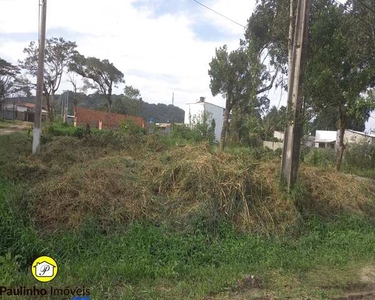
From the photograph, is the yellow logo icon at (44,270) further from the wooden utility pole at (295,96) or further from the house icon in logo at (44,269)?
the wooden utility pole at (295,96)

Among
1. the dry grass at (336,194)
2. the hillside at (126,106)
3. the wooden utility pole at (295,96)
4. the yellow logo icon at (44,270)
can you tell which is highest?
the hillside at (126,106)

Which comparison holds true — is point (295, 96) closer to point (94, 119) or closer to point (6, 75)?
point (94, 119)

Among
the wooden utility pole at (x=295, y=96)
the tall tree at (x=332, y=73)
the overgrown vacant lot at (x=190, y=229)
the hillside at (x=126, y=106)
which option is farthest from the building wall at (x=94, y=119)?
the wooden utility pole at (x=295, y=96)

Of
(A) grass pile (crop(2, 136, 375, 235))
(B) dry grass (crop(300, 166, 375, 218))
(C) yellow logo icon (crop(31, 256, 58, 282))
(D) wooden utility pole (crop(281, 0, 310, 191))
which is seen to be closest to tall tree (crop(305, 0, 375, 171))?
(D) wooden utility pole (crop(281, 0, 310, 191))

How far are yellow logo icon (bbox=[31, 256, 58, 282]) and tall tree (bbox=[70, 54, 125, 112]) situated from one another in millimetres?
41474

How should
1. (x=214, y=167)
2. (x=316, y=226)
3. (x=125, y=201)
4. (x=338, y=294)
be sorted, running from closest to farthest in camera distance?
(x=338, y=294)
(x=125, y=201)
(x=316, y=226)
(x=214, y=167)

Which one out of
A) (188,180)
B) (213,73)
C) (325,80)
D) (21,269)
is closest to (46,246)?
(21,269)

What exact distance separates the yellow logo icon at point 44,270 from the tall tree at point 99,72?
41.5m

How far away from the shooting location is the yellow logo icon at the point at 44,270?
3.75 m

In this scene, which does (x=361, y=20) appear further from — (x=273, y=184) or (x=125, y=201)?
(x=125, y=201)

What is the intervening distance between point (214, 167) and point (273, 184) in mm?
1290

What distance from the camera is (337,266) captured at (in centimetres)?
500

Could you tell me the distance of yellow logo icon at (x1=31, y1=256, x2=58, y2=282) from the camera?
3746 millimetres

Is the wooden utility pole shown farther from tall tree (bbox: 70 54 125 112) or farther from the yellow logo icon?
tall tree (bbox: 70 54 125 112)
